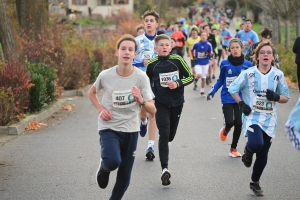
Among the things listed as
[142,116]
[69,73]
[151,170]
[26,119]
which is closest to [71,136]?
[26,119]

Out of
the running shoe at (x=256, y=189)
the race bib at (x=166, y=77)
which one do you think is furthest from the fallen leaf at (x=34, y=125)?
the running shoe at (x=256, y=189)

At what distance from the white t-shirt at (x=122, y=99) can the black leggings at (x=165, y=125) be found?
5.70 ft

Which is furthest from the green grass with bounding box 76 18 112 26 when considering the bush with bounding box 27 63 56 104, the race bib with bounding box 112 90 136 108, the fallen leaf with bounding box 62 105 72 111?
the race bib with bounding box 112 90 136 108

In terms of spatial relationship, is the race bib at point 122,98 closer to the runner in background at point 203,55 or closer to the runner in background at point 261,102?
the runner in background at point 261,102

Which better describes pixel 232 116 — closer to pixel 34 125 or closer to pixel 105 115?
pixel 105 115

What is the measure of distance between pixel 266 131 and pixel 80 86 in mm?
12756

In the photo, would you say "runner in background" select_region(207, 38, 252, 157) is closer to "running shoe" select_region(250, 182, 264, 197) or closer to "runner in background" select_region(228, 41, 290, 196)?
"runner in background" select_region(228, 41, 290, 196)

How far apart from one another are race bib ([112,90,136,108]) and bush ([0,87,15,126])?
19.6 feet

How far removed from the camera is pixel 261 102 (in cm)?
762

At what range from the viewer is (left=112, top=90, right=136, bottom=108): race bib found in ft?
21.3

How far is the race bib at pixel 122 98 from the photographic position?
6.50m

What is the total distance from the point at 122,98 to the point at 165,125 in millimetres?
2164

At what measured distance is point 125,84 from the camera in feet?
21.6

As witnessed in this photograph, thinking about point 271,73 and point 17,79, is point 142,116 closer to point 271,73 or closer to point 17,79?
point 271,73
